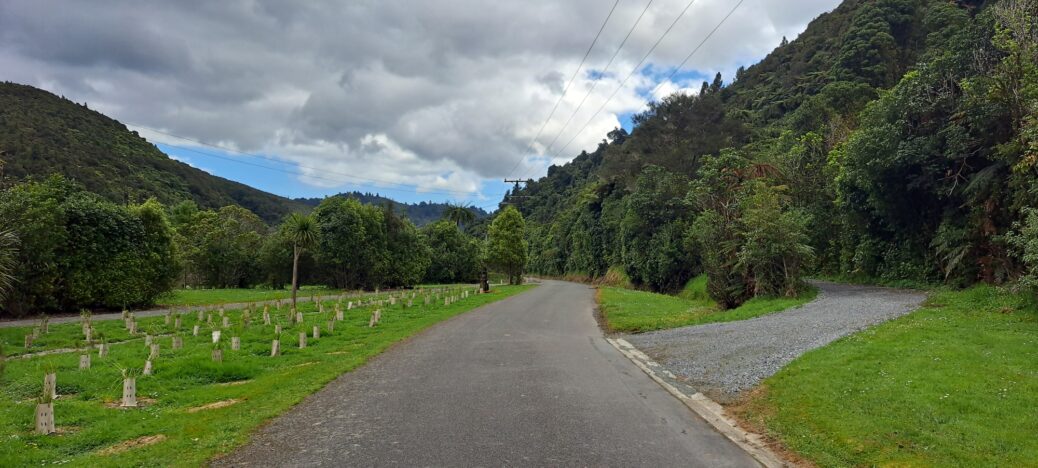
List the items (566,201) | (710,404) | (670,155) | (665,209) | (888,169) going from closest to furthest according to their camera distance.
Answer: (710,404), (888,169), (665,209), (670,155), (566,201)

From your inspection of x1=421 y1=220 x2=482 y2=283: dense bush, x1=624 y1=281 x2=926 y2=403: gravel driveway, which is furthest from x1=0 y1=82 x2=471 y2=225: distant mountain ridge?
x1=624 y1=281 x2=926 y2=403: gravel driveway

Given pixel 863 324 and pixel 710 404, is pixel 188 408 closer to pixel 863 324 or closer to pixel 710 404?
pixel 710 404

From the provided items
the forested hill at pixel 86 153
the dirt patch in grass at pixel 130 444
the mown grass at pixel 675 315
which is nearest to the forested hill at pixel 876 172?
the mown grass at pixel 675 315

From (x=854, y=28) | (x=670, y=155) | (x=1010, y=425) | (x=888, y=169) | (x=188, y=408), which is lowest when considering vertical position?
(x=188, y=408)

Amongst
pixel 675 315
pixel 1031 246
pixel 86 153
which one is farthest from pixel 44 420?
pixel 86 153

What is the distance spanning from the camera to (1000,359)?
835 centimetres

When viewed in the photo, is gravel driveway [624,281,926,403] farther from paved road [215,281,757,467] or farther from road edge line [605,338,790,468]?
paved road [215,281,757,467]

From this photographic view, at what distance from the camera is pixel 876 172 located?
2178 cm

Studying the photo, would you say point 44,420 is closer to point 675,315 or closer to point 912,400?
point 912,400

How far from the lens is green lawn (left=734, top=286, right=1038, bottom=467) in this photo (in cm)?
530

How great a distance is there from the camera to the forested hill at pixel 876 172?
16875mm

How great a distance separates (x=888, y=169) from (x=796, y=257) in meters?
4.92

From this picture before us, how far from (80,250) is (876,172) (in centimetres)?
3355

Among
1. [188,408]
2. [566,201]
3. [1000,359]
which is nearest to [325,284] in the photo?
[188,408]
